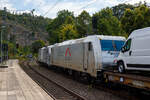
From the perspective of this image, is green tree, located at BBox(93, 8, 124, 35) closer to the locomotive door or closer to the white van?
the locomotive door

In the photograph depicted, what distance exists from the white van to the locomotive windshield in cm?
300

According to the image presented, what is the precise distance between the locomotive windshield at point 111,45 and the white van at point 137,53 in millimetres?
2996

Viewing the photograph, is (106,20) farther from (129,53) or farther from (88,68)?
(129,53)

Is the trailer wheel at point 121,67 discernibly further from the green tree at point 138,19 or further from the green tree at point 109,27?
the green tree at point 109,27

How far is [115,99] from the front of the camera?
442 inches

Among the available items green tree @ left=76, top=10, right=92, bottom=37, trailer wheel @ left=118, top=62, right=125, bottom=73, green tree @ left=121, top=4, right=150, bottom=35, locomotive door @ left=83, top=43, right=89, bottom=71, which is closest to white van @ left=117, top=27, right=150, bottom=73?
trailer wheel @ left=118, top=62, right=125, bottom=73

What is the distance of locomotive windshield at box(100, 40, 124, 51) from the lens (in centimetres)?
1425

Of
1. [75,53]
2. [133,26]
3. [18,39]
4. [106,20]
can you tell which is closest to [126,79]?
[75,53]

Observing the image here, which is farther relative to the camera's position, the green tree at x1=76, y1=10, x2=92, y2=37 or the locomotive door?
the green tree at x1=76, y1=10, x2=92, y2=37

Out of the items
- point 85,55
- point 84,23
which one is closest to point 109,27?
point 84,23

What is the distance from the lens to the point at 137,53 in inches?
393

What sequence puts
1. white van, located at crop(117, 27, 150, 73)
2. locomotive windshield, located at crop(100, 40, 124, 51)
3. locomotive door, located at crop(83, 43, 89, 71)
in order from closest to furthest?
white van, located at crop(117, 27, 150, 73), locomotive windshield, located at crop(100, 40, 124, 51), locomotive door, located at crop(83, 43, 89, 71)

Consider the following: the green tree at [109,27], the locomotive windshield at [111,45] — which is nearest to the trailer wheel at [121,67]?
the locomotive windshield at [111,45]

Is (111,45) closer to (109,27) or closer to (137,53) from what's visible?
(137,53)
